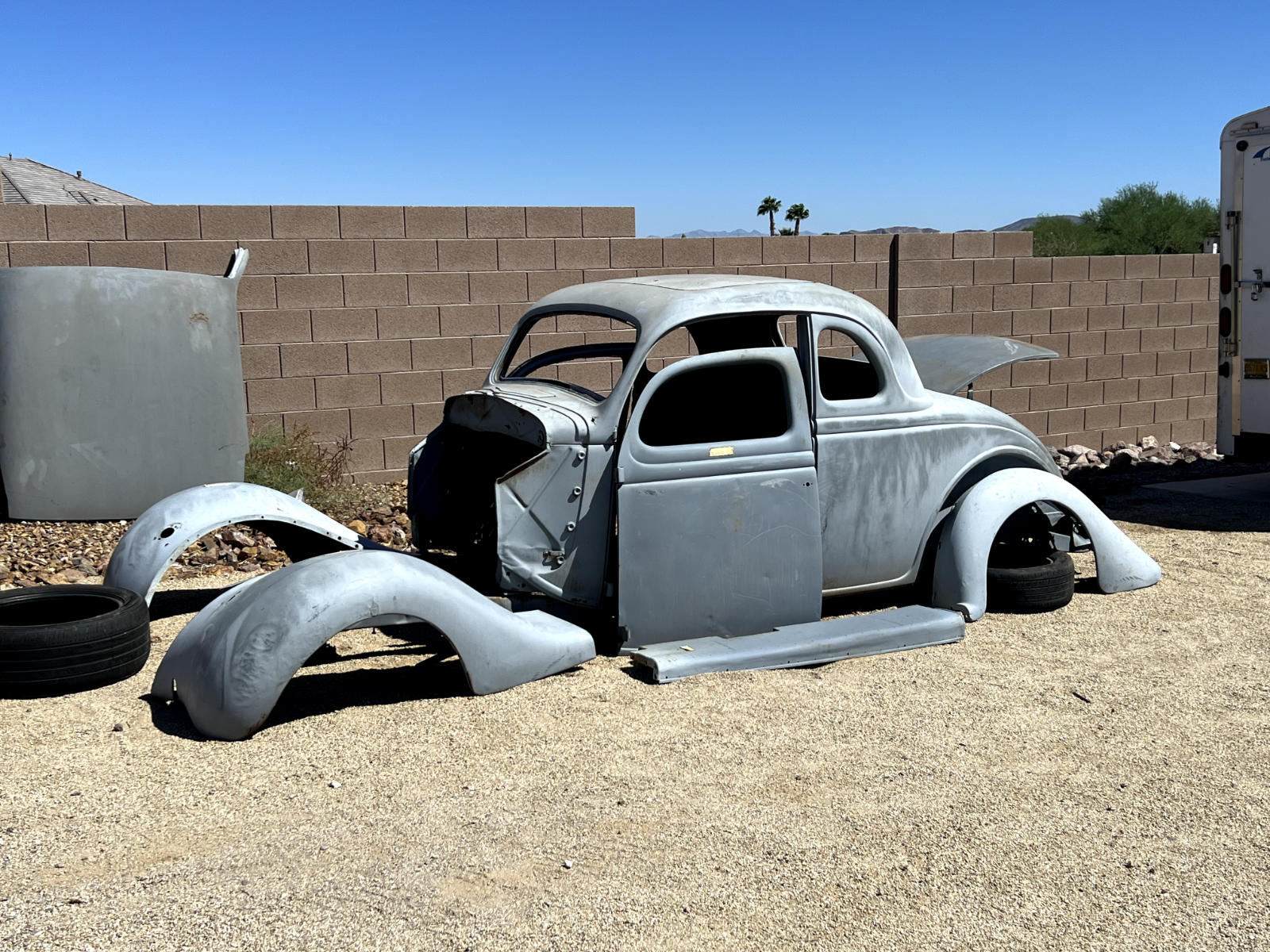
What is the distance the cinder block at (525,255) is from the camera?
9500 mm

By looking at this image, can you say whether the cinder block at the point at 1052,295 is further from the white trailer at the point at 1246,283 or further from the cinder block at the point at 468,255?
the cinder block at the point at 468,255

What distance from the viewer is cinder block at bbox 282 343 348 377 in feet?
29.5

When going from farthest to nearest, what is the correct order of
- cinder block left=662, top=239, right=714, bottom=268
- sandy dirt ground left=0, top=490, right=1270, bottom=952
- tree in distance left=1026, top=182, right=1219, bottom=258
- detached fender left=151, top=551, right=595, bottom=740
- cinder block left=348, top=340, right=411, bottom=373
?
1. tree in distance left=1026, top=182, right=1219, bottom=258
2. cinder block left=662, top=239, right=714, bottom=268
3. cinder block left=348, top=340, right=411, bottom=373
4. detached fender left=151, top=551, right=595, bottom=740
5. sandy dirt ground left=0, top=490, right=1270, bottom=952

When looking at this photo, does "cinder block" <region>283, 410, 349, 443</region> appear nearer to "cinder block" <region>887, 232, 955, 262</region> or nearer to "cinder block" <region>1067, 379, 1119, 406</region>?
"cinder block" <region>887, 232, 955, 262</region>

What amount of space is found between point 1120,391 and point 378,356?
7.46 m

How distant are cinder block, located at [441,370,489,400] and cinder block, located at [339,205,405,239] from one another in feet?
3.71

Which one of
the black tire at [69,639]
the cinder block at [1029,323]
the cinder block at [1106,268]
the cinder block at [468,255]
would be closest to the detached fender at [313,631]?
the black tire at [69,639]

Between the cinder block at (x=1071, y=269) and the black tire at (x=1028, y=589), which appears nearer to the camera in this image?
the black tire at (x=1028, y=589)

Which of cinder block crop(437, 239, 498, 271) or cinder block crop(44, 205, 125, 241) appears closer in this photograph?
cinder block crop(44, 205, 125, 241)

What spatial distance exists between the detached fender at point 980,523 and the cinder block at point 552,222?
4655mm

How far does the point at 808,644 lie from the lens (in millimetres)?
5363

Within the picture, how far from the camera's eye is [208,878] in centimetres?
351

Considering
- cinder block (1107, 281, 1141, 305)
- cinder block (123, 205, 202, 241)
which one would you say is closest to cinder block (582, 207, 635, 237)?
cinder block (123, 205, 202, 241)

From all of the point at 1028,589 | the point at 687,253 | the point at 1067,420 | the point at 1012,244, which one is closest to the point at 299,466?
the point at 687,253
